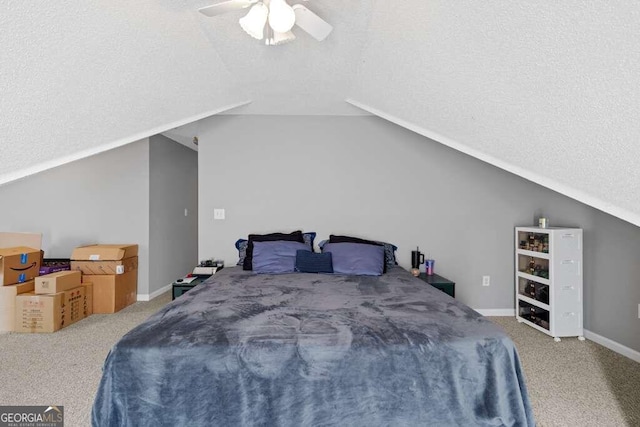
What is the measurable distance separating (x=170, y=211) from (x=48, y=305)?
6.00 ft

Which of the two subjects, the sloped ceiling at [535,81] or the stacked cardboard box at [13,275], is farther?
the stacked cardboard box at [13,275]

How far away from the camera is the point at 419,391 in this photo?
134 cm

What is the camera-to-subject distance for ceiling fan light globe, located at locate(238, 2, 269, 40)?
1.57 meters

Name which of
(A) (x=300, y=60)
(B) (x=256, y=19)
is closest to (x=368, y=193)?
(A) (x=300, y=60)

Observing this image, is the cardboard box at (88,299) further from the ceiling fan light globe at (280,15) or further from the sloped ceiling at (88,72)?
the ceiling fan light globe at (280,15)

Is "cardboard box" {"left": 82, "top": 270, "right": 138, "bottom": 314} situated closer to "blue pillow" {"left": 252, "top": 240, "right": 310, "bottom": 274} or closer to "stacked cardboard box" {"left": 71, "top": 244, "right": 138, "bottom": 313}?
"stacked cardboard box" {"left": 71, "top": 244, "right": 138, "bottom": 313}

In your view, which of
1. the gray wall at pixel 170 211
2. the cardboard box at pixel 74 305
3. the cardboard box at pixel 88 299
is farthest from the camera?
the gray wall at pixel 170 211

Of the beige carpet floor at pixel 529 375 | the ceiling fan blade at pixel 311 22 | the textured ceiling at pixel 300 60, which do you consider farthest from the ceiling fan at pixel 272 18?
the beige carpet floor at pixel 529 375

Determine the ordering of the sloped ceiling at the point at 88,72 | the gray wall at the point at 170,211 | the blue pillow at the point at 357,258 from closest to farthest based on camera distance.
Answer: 1. the sloped ceiling at the point at 88,72
2. the blue pillow at the point at 357,258
3. the gray wall at the point at 170,211

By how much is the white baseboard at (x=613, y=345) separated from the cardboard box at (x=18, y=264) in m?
5.20

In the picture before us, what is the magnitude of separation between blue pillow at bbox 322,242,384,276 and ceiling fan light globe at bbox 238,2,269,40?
5.97ft

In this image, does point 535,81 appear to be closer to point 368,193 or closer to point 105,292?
point 368,193

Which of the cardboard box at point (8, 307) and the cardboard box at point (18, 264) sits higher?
the cardboard box at point (18, 264)

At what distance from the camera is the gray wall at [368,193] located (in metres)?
3.31
